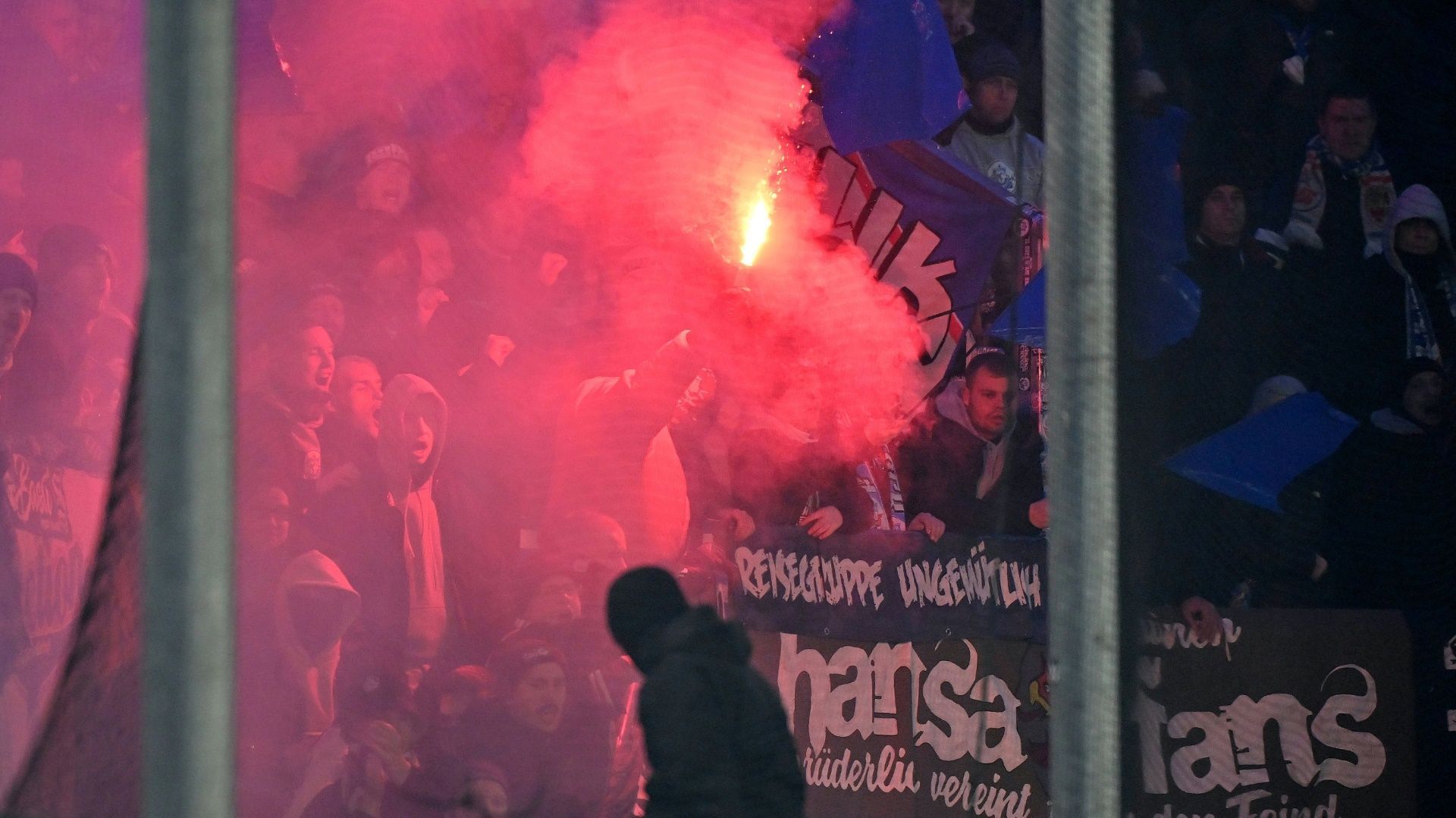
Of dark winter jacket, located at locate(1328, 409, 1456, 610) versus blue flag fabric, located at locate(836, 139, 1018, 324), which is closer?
dark winter jacket, located at locate(1328, 409, 1456, 610)

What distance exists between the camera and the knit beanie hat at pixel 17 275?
745 centimetres

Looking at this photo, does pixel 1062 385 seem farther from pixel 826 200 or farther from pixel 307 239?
pixel 307 239

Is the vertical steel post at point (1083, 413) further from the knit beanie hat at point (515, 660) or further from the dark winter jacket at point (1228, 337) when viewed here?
the knit beanie hat at point (515, 660)

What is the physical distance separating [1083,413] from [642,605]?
1.71 meters

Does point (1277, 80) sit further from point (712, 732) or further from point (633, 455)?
point (712, 732)

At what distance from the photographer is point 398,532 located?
21.0ft

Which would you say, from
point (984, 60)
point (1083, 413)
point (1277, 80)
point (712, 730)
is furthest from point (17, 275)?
point (1083, 413)

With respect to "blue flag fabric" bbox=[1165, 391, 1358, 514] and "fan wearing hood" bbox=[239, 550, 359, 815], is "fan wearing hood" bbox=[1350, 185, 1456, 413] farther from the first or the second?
"fan wearing hood" bbox=[239, 550, 359, 815]

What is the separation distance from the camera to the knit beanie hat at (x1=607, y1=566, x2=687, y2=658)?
317 cm

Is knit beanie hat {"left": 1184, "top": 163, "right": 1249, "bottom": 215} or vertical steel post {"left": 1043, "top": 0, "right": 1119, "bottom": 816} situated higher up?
knit beanie hat {"left": 1184, "top": 163, "right": 1249, "bottom": 215}

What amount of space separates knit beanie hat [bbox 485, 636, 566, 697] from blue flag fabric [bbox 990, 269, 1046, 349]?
257 cm

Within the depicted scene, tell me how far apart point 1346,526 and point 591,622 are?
325 centimetres

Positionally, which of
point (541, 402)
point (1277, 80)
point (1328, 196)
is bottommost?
point (541, 402)

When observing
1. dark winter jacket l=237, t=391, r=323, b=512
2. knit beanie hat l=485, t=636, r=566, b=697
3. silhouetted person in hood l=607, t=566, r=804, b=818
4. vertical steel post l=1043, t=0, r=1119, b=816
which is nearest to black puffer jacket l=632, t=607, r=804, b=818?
silhouetted person in hood l=607, t=566, r=804, b=818
